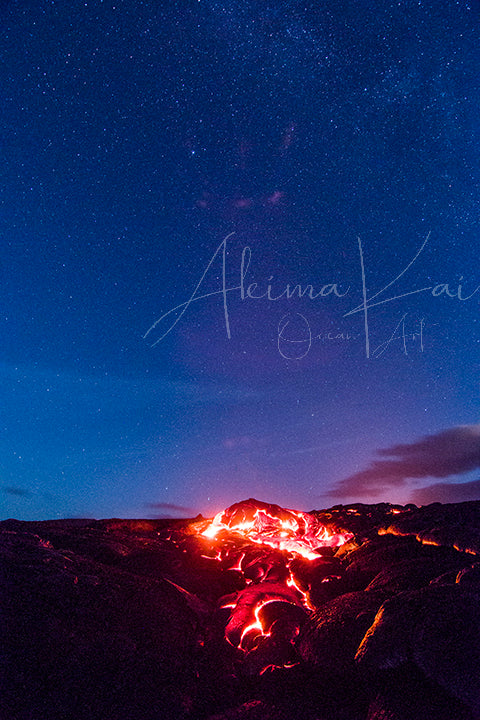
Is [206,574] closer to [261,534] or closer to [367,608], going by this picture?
[367,608]

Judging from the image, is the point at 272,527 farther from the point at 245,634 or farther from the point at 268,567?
the point at 245,634

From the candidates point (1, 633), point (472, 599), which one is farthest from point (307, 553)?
point (1, 633)

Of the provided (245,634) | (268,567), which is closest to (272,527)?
(268,567)

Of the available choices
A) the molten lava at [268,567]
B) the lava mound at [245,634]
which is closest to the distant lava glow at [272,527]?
the molten lava at [268,567]

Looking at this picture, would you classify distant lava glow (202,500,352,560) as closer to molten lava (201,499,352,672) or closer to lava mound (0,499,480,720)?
molten lava (201,499,352,672)

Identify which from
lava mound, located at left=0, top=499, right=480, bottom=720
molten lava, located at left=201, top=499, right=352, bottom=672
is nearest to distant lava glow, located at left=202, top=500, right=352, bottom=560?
molten lava, located at left=201, top=499, right=352, bottom=672

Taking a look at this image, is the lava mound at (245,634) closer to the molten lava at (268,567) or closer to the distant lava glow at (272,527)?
the molten lava at (268,567)

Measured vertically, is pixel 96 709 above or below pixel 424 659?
below
